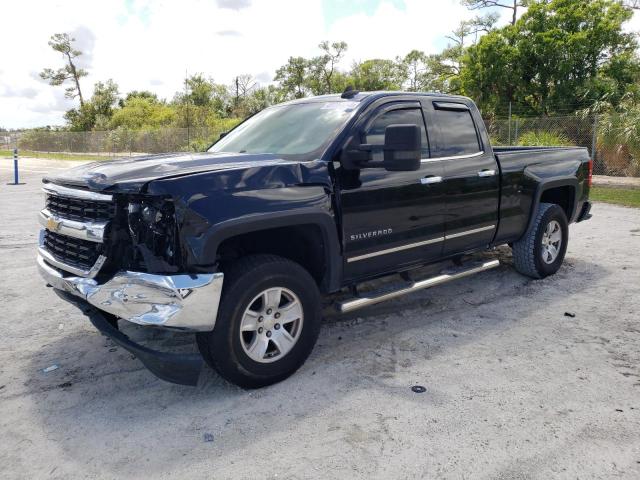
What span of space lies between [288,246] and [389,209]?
848mm

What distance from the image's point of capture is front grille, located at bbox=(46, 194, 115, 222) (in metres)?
3.26

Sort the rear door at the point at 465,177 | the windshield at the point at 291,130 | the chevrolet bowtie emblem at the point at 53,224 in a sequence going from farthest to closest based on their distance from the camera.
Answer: the rear door at the point at 465,177 → the windshield at the point at 291,130 → the chevrolet bowtie emblem at the point at 53,224

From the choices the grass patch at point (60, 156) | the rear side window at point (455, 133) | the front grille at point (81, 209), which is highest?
the grass patch at point (60, 156)

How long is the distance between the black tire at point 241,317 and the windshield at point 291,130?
0.98 m

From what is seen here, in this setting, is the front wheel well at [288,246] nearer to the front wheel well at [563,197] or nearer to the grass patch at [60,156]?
the front wheel well at [563,197]

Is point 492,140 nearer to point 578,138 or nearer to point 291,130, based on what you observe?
point 578,138

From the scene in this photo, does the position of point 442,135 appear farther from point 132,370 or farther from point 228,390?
point 132,370

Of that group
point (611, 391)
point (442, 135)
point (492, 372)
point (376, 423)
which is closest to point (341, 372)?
point (376, 423)

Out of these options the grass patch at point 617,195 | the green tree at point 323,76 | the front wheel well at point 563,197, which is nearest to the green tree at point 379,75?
the green tree at point 323,76

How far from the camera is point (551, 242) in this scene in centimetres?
604

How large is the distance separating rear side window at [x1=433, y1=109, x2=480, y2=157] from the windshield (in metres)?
0.97

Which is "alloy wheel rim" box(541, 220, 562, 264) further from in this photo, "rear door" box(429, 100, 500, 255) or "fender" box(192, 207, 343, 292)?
"fender" box(192, 207, 343, 292)

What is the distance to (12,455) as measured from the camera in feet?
9.29

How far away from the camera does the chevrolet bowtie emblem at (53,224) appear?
363 centimetres
